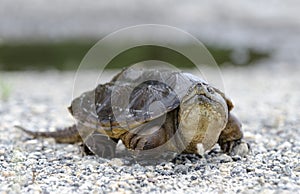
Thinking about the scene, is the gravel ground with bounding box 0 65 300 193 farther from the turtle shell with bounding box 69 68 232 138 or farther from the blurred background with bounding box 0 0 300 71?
the blurred background with bounding box 0 0 300 71

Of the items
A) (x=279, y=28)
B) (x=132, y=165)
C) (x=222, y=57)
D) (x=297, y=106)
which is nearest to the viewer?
(x=132, y=165)

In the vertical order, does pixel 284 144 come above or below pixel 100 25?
below

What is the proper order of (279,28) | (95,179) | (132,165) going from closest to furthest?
(95,179) → (132,165) → (279,28)

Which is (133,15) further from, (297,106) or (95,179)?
(95,179)

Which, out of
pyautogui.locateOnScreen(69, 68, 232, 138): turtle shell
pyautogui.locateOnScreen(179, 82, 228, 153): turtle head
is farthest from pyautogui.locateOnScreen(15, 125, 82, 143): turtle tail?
pyautogui.locateOnScreen(179, 82, 228, 153): turtle head

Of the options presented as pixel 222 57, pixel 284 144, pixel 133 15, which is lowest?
pixel 284 144

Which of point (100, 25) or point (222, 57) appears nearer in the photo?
point (222, 57)

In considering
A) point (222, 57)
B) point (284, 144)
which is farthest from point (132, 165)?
point (222, 57)
